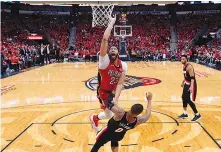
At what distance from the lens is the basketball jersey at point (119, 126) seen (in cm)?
477

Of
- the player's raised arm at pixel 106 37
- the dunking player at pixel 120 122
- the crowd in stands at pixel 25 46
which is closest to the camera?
the dunking player at pixel 120 122

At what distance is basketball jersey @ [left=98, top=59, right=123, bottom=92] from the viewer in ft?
18.8

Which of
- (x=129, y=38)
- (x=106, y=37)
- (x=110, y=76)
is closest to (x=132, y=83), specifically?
(x=110, y=76)

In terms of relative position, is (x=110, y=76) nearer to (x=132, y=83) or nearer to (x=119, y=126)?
(x=119, y=126)

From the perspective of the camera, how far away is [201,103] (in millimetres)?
10945

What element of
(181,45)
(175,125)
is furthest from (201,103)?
(181,45)

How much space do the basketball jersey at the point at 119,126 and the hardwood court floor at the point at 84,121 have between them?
1.53 m

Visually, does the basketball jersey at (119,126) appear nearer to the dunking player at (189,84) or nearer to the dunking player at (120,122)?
the dunking player at (120,122)

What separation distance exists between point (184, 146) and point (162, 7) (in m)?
40.0

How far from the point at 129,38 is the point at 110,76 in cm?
3410

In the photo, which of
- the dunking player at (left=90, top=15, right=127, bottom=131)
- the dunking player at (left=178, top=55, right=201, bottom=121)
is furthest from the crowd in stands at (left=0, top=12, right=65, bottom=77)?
the dunking player at (left=90, top=15, right=127, bottom=131)

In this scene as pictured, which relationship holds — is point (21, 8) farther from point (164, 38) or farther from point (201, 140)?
point (201, 140)

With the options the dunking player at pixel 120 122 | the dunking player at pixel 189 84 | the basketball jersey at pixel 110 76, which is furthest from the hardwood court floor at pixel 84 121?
the dunking player at pixel 120 122

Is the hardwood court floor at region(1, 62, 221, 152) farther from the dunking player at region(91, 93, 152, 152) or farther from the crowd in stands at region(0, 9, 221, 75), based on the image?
the crowd in stands at region(0, 9, 221, 75)
